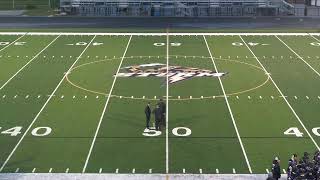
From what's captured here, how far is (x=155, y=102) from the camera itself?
2344 cm

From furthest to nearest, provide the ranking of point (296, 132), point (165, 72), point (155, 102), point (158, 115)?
point (165, 72) < point (155, 102) < point (158, 115) < point (296, 132)

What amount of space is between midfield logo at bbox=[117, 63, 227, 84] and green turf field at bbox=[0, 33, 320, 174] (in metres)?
0.05

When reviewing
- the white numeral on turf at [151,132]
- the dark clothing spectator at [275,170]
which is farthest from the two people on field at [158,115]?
the dark clothing spectator at [275,170]

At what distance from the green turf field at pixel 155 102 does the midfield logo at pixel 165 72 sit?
1.8 inches

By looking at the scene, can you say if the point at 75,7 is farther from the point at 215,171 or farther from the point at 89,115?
the point at 215,171

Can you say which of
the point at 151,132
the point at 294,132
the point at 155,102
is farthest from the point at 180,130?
the point at 294,132

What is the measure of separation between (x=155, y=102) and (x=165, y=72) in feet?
17.5

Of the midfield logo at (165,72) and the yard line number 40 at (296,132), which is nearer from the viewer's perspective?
the yard line number 40 at (296,132)

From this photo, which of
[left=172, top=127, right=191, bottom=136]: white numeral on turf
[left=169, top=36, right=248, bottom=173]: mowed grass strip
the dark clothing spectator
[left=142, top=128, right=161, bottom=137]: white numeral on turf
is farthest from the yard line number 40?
the dark clothing spectator

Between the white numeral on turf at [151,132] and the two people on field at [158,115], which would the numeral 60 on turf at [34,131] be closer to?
the white numeral on turf at [151,132]

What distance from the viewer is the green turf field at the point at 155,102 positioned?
18.0m

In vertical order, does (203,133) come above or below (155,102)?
below

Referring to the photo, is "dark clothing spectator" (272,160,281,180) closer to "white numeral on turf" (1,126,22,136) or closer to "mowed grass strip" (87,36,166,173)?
"mowed grass strip" (87,36,166,173)

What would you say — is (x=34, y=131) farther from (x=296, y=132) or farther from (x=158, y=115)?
(x=296, y=132)
